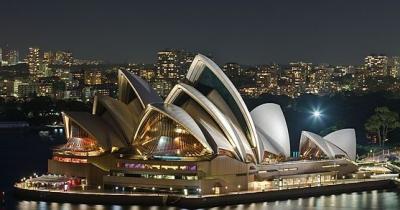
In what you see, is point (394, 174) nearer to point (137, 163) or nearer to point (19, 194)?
point (137, 163)

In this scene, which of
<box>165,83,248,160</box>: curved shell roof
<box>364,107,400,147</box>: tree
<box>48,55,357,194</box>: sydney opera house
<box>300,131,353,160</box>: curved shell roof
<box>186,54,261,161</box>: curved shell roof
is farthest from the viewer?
<box>364,107,400,147</box>: tree

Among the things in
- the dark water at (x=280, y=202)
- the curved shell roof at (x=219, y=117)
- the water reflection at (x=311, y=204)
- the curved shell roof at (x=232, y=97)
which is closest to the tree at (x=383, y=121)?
the dark water at (x=280, y=202)

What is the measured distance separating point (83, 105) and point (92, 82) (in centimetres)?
5089

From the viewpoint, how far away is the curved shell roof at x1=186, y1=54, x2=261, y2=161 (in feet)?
117

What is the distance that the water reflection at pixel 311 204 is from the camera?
32.3m

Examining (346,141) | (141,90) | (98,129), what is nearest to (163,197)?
(98,129)

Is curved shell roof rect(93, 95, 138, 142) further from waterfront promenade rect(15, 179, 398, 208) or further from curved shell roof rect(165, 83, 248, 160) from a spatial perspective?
waterfront promenade rect(15, 179, 398, 208)

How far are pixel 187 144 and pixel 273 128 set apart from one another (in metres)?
5.42

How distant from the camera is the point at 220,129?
3516 cm

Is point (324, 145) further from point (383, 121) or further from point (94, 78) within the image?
point (94, 78)

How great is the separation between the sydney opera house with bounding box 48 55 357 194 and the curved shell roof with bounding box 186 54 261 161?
42 mm

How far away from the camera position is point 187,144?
3453 cm

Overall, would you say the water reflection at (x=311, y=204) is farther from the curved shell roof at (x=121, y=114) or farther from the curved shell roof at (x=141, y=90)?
the curved shell roof at (x=141, y=90)

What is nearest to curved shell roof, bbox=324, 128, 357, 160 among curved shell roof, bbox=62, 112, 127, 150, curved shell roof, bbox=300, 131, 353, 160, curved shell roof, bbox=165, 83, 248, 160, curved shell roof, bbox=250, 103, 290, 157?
curved shell roof, bbox=300, 131, 353, 160
